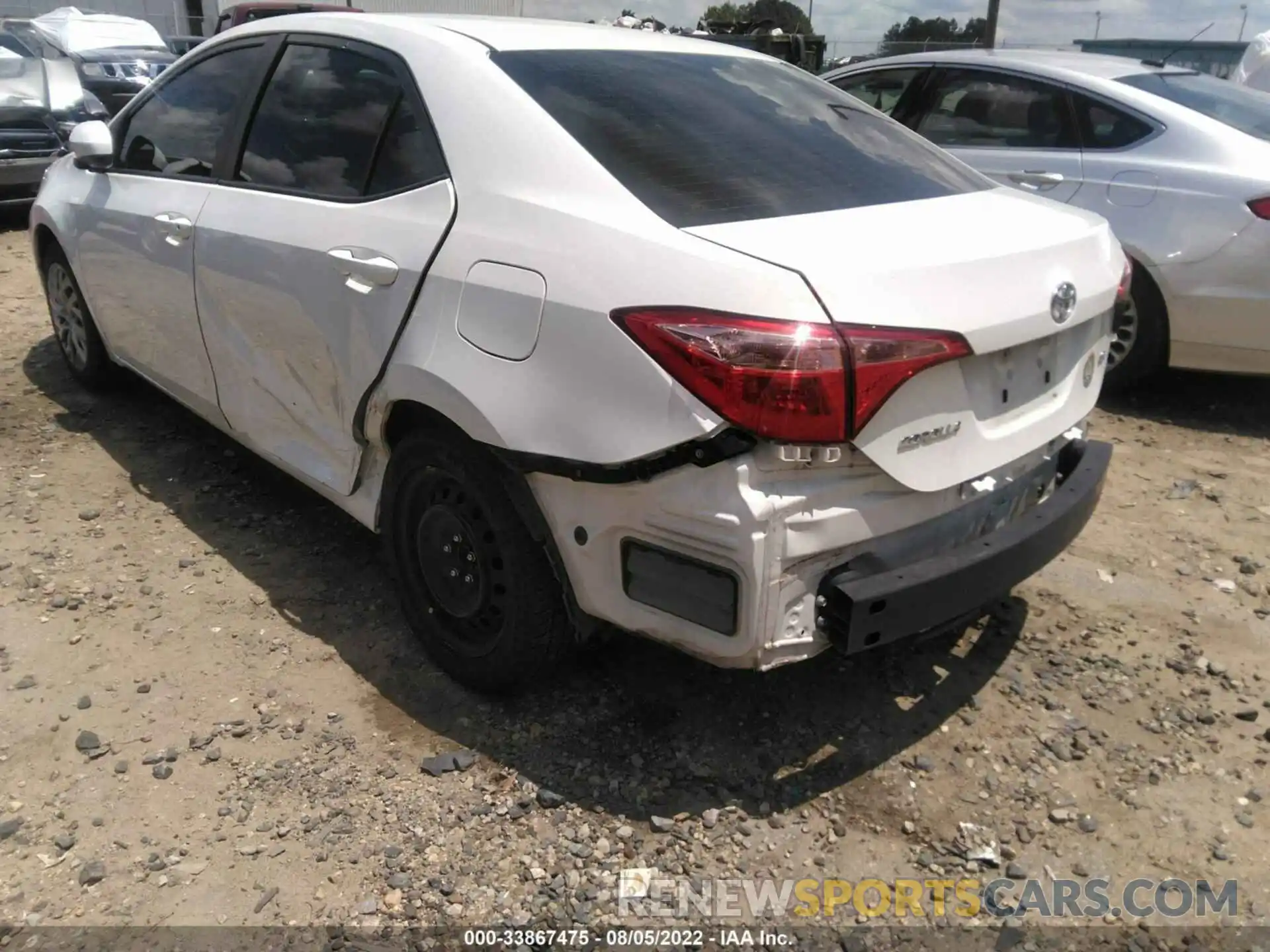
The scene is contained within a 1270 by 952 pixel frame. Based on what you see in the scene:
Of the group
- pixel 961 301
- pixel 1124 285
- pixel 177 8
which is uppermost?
pixel 177 8

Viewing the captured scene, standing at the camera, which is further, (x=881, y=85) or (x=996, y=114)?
(x=881, y=85)

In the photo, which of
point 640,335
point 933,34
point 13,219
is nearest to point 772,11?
point 933,34

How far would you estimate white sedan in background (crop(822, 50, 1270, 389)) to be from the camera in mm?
4645

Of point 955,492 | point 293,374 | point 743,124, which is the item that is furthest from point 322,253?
point 955,492

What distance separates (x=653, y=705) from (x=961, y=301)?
1369mm

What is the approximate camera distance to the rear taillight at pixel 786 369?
2041 millimetres

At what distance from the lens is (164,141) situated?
3.96 m

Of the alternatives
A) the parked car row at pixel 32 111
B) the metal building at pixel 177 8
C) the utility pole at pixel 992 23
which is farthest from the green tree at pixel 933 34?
the parked car row at pixel 32 111

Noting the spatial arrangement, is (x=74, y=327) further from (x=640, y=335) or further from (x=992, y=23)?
(x=992, y=23)

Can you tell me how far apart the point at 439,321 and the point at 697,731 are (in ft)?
4.12

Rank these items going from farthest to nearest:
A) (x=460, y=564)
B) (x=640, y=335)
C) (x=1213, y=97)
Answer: (x=1213, y=97) → (x=460, y=564) → (x=640, y=335)

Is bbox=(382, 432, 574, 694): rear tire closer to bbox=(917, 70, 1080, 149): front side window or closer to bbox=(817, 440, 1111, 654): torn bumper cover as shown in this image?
bbox=(817, 440, 1111, 654): torn bumper cover

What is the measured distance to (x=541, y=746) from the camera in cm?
273

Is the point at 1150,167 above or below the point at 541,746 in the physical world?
above
